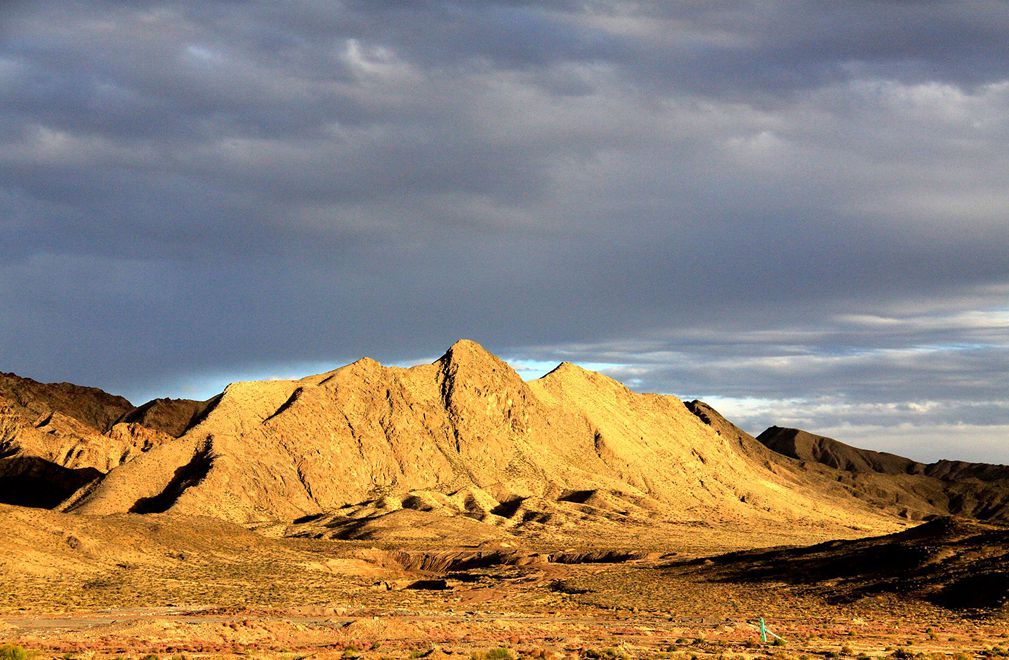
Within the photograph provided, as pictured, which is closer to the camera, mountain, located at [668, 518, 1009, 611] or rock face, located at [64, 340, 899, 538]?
mountain, located at [668, 518, 1009, 611]

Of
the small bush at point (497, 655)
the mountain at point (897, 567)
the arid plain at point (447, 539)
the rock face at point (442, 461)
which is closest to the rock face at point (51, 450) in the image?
the arid plain at point (447, 539)

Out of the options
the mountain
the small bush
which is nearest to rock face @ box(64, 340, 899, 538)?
the mountain

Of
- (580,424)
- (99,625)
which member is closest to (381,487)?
(580,424)

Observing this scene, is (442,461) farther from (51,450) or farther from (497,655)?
(497,655)

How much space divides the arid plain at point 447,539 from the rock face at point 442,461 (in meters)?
0.41

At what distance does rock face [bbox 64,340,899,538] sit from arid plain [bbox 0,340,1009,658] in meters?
0.41

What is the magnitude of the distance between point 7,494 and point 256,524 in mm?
47125

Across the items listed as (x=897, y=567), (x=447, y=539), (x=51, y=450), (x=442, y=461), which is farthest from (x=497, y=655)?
(x=51, y=450)

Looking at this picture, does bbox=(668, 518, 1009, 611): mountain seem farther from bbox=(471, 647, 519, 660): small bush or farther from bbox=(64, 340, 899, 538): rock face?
bbox=(64, 340, 899, 538): rock face

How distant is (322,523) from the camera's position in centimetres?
12581

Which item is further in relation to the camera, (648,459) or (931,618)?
(648,459)

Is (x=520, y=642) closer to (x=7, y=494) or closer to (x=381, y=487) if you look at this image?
(x=381, y=487)

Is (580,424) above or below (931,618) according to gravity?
above

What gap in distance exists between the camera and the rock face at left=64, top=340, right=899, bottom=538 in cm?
13238
